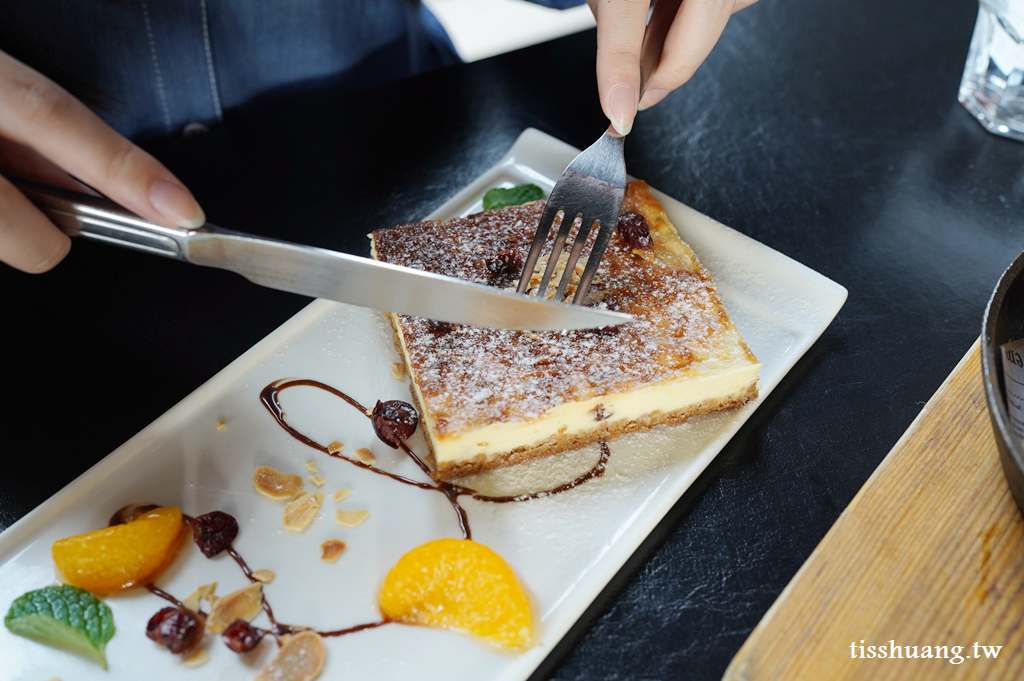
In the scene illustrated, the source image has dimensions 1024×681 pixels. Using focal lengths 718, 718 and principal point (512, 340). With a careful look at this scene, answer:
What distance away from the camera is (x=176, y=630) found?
1285 mm

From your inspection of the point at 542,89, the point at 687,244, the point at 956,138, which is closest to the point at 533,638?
the point at 687,244

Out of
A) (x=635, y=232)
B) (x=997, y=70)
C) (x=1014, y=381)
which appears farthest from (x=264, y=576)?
(x=997, y=70)

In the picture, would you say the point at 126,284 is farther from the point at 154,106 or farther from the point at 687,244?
the point at 687,244

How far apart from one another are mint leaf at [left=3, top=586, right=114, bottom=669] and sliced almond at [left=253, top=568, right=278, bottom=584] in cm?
26

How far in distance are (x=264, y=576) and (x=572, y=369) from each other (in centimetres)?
75

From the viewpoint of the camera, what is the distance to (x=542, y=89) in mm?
2617

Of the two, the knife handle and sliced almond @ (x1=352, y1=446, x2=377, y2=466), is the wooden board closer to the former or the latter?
sliced almond @ (x1=352, y1=446, x2=377, y2=466)

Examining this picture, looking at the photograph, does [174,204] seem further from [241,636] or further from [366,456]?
[241,636]

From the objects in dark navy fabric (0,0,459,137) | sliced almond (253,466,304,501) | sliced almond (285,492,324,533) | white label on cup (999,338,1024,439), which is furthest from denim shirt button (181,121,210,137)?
white label on cup (999,338,1024,439)

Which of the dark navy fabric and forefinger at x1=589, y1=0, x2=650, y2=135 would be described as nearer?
forefinger at x1=589, y1=0, x2=650, y2=135

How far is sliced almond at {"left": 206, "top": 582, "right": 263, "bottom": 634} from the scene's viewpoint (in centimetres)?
134

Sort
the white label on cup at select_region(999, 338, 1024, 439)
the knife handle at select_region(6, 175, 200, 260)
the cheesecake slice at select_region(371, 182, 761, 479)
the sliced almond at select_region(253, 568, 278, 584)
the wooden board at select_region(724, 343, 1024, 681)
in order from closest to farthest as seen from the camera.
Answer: the wooden board at select_region(724, 343, 1024, 681), the white label on cup at select_region(999, 338, 1024, 439), the knife handle at select_region(6, 175, 200, 260), the sliced almond at select_region(253, 568, 278, 584), the cheesecake slice at select_region(371, 182, 761, 479)

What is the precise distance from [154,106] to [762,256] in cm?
196

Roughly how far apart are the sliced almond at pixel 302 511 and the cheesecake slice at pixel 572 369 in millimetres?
261
